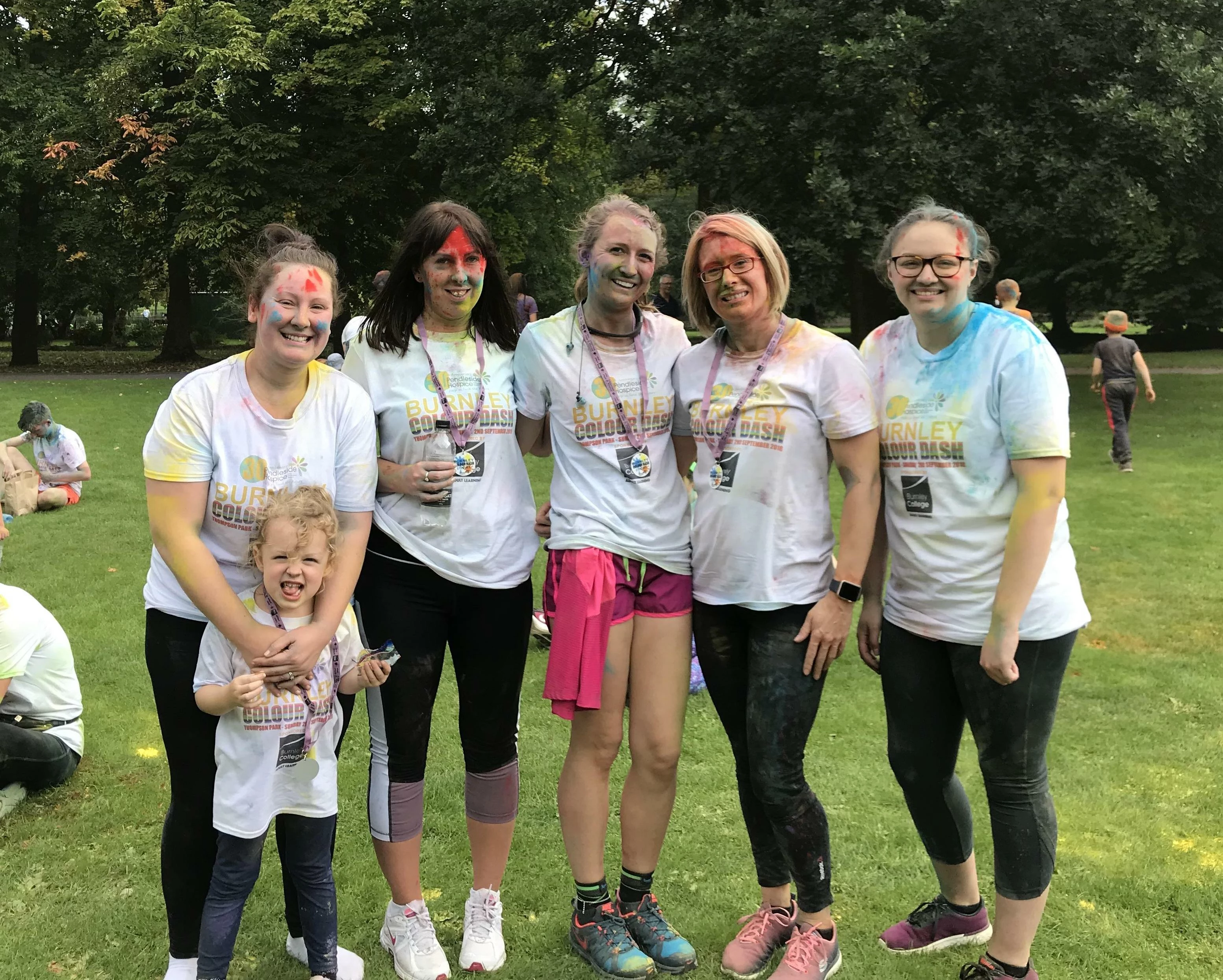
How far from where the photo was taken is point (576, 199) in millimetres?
24781

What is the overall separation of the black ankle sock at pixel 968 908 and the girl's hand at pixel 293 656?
2.13 metres

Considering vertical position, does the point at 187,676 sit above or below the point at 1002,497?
below

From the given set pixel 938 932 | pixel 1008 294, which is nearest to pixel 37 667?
pixel 938 932

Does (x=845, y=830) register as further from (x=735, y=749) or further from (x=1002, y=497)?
(x=1002, y=497)

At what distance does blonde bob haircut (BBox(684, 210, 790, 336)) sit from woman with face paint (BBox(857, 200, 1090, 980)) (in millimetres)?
313

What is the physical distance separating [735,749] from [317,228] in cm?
2036

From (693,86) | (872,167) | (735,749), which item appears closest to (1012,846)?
(735,749)

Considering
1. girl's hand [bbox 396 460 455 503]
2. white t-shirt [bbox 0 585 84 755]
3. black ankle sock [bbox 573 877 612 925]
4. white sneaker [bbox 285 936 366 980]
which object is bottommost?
white sneaker [bbox 285 936 366 980]

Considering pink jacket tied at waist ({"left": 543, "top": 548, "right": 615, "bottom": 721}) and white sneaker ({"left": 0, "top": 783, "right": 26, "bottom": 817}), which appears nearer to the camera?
pink jacket tied at waist ({"left": 543, "top": 548, "right": 615, "bottom": 721})

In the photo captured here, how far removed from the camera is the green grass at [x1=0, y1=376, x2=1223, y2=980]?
3.17 meters

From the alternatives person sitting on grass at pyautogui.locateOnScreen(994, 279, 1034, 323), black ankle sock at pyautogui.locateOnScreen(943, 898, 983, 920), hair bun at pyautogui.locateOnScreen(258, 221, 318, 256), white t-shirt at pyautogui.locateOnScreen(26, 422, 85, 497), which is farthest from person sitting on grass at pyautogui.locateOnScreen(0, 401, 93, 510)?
person sitting on grass at pyautogui.locateOnScreen(994, 279, 1034, 323)

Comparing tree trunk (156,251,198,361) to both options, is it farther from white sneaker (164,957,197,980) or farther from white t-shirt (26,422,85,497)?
white sneaker (164,957,197,980)

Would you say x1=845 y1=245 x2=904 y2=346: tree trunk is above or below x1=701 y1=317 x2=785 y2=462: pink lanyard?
above

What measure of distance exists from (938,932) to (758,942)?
598 mm
